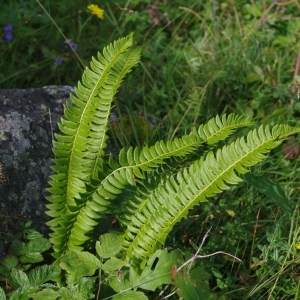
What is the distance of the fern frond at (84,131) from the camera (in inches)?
83.2

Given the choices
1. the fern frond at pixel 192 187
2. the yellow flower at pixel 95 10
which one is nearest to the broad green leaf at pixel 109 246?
the fern frond at pixel 192 187

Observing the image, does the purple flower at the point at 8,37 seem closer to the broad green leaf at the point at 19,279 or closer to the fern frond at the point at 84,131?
the fern frond at the point at 84,131

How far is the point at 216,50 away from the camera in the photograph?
364cm

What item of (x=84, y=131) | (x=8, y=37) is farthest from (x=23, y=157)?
(x=8, y=37)

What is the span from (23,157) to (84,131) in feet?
1.33

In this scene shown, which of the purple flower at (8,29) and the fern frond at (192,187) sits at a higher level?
the purple flower at (8,29)

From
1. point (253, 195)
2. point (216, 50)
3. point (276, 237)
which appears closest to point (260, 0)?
point (216, 50)

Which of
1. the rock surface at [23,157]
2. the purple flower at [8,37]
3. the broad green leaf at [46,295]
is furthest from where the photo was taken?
the purple flower at [8,37]

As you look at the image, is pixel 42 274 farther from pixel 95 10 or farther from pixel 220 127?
pixel 95 10

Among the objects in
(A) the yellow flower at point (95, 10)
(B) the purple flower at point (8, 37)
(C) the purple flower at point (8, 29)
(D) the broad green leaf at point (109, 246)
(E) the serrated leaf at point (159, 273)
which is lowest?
(E) the serrated leaf at point (159, 273)

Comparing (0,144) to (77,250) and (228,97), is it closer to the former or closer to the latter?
(77,250)

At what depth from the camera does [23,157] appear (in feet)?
7.95

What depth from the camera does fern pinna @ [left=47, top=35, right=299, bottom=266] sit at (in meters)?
2.04

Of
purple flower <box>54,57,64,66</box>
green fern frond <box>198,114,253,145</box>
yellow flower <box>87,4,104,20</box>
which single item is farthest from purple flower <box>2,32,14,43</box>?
green fern frond <box>198,114,253,145</box>
